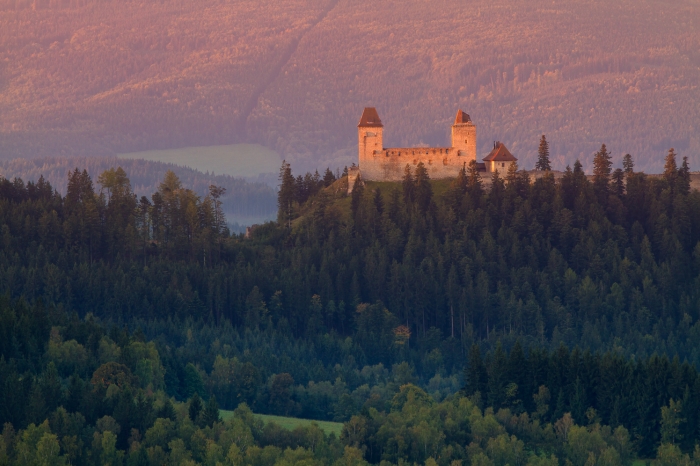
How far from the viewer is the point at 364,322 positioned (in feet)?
474

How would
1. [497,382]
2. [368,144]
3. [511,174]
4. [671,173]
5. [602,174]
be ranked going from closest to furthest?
[497,382] → [511,174] → [671,173] → [602,174] → [368,144]

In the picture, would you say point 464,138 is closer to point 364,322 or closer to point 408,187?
point 408,187

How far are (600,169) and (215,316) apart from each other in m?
49.8

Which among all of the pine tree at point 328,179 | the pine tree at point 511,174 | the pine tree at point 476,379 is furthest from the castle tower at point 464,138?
the pine tree at point 476,379

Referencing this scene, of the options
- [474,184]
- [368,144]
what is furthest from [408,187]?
[368,144]

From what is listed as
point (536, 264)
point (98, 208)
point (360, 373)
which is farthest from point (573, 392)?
point (98, 208)

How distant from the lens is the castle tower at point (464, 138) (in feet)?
535

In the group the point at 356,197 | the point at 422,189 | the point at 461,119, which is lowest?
the point at 356,197

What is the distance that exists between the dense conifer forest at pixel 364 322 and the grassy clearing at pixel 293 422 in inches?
77.3

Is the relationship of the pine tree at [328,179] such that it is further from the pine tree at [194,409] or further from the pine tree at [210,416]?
the pine tree at [210,416]

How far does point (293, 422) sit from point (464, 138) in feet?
222

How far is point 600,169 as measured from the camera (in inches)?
6462

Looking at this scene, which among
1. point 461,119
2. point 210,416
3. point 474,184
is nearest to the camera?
point 210,416

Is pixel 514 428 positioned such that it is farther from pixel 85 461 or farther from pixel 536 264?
pixel 536 264
